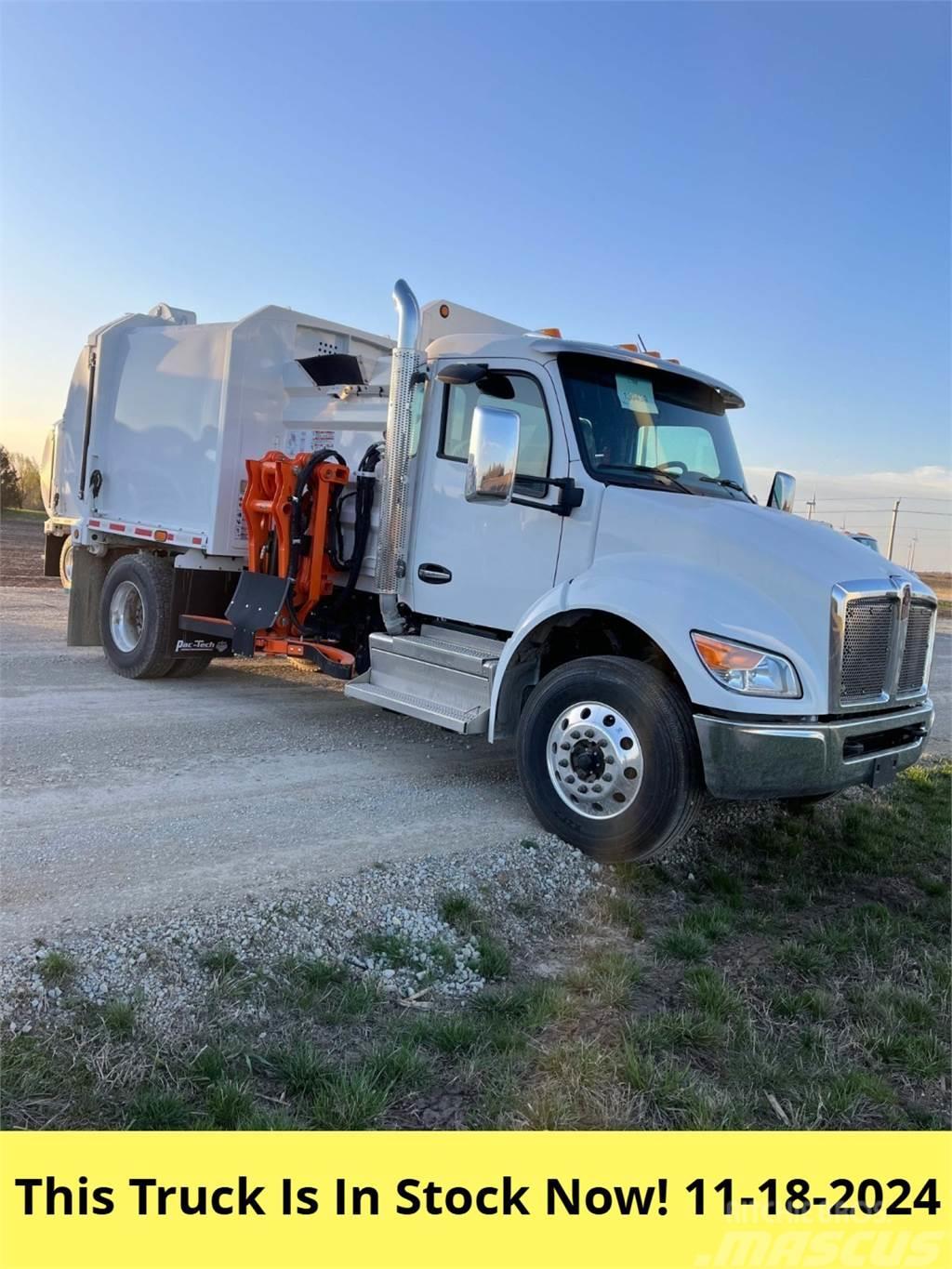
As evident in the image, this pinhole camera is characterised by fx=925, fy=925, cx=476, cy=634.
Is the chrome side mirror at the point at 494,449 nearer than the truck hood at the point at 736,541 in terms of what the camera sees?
No

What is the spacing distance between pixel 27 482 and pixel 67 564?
32.8 meters

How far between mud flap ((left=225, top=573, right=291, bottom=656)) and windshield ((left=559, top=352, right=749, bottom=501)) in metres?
2.81

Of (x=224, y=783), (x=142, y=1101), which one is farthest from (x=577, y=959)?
(x=224, y=783)

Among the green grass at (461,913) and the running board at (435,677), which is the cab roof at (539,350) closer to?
the running board at (435,677)

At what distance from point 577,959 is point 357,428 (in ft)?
15.0

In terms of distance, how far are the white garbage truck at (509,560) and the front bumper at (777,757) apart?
1 centimetres

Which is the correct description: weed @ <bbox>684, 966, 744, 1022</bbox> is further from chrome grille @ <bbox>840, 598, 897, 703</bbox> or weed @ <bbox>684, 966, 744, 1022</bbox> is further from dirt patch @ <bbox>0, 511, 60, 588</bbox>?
dirt patch @ <bbox>0, 511, 60, 588</bbox>

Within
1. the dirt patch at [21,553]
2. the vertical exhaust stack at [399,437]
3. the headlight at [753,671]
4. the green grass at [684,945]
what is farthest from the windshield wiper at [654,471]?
the dirt patch at [21,553]

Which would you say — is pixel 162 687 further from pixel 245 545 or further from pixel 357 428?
pixel 357 428


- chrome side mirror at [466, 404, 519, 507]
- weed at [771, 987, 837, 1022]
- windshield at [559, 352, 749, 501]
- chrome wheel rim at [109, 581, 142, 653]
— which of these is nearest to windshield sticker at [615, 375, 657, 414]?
windshield at [559, 352, 749, 501]

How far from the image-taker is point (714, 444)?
6.21 metres

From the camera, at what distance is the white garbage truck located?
4625mm

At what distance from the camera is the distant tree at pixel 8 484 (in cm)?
3281

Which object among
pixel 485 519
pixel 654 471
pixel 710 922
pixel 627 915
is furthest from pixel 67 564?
pixel 710 922
